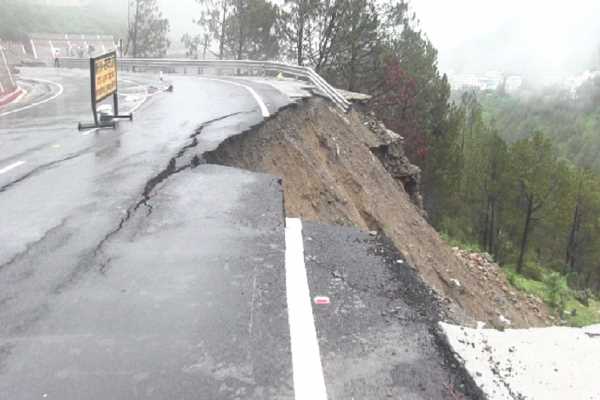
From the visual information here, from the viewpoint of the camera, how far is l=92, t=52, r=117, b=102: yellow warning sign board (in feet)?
35.6

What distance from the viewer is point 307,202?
38.5 feet

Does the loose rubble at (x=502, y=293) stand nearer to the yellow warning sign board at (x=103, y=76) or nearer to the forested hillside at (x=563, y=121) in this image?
the yellow warning sign board at (x=103, y=76)

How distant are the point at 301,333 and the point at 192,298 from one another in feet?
3.10

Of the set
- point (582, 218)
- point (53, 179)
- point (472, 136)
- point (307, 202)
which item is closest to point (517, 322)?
point (307, 202)

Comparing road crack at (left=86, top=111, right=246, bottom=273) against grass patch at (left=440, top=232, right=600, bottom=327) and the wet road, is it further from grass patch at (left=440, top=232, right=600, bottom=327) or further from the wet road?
grass patch at (left=440, top=232, right=600, bottom=327)

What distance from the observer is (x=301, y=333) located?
11.1 ft

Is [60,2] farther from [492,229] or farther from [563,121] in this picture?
[563,121]

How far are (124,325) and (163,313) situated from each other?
0.89 feet

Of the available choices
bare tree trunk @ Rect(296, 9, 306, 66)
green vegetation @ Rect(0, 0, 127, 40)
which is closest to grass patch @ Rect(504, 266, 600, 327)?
bare tree trunk @ Rect(296, 9, 306, 66)

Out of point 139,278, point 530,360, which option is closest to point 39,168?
point 139,278

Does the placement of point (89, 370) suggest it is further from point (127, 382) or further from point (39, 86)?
point (39, 86)

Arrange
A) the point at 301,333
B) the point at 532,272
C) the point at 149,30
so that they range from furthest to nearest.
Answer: the point at 149,30 → the point at 532,272 → the point at 301,333

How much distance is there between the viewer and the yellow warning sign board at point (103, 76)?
428 inches

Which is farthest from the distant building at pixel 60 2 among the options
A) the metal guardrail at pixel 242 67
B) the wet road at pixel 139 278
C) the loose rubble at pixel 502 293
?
the wet road at pixel 139 278
